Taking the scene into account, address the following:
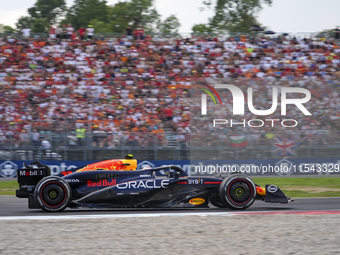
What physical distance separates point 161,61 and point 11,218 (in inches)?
496

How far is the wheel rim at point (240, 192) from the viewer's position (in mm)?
8203

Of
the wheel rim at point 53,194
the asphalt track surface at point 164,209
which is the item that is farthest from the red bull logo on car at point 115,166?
the wheel rim at point 53,194

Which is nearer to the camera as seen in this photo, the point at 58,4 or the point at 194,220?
the point at 194,220

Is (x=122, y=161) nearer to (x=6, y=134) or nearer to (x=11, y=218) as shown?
(x=11, y=218)

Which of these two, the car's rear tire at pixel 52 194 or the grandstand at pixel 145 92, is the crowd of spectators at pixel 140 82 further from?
the car's rear tire at pixel 52 194

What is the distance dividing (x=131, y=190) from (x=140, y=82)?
34.0 ft

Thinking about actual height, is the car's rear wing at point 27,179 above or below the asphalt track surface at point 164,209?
above

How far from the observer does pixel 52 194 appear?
7.88 metres

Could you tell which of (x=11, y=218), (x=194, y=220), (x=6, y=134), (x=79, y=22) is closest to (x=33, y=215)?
(x=11, y=218)

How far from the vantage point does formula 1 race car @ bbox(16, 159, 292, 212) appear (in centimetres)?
789

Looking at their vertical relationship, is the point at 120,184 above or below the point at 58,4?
below

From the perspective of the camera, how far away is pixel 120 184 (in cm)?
801

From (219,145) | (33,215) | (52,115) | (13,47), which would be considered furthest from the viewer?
(13,47)

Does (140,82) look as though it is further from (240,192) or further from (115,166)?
(240,192)
